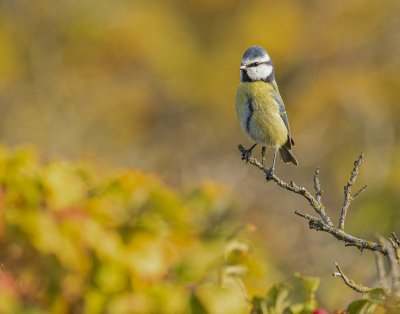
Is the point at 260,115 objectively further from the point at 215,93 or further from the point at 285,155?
the point at 215,93

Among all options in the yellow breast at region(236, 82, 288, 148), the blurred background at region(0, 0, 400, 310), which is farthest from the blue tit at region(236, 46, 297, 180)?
the blurred background at region(0, 0, 400, 310)

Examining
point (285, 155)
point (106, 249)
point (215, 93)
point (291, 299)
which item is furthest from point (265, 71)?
point (215, 93)

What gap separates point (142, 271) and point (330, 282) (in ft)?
7.18

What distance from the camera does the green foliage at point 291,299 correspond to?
3.39 ft

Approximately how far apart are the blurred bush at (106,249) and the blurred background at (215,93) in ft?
7.52

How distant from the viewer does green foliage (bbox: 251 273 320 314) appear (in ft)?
3.39

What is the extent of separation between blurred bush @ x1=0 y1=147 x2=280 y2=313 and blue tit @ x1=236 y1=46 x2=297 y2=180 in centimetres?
63

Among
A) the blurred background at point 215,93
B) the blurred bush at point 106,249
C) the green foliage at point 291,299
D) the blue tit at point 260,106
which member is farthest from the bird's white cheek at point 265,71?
the blurred background at point 215,93

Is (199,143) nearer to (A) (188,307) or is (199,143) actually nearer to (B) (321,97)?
(B) (321,97)

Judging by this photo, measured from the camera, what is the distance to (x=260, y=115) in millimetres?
2141

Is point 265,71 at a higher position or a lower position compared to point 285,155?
higher

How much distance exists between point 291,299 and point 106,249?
26.2 inches

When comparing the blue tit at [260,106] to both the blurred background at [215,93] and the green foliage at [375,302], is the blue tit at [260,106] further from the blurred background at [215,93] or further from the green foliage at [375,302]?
the blurred background at [215,93]

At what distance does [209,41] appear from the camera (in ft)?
31.9
